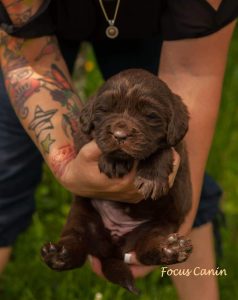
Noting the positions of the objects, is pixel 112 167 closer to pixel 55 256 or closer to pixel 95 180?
pixel 95 180

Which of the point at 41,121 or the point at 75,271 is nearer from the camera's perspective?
the point at 41,121

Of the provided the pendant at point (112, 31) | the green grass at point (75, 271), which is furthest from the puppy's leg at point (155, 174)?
the green grass at point (75, 271)

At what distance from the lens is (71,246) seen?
3410 millimetres

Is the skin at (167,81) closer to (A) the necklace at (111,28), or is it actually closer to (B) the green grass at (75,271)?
(A) the necklace at (111,28)

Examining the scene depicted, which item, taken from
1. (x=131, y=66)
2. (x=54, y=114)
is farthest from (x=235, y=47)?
(x=54, y=114)

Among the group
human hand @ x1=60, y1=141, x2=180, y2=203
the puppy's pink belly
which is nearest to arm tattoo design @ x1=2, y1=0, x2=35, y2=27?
human hand @ x1=60, y1=141, x2=180, y2=203

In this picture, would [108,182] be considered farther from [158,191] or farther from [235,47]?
[235,47]

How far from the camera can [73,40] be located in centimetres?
425

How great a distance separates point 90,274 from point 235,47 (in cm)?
402

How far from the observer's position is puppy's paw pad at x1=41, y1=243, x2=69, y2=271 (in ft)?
10.9

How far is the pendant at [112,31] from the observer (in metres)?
3.96

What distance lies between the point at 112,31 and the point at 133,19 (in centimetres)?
12

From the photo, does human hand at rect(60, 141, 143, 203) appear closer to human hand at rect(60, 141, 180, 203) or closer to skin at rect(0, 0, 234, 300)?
human hand at rect(60, 141, 180, 203)

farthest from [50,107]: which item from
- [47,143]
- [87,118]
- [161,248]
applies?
[161,248]
